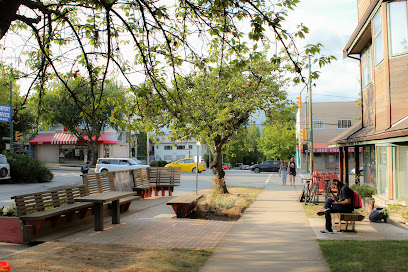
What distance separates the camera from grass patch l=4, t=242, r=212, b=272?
18.1ft

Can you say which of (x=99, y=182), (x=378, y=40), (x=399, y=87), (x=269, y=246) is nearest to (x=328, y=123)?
(x=378, y=40)

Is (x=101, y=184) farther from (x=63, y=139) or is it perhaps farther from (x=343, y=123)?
(x=343, y=123)

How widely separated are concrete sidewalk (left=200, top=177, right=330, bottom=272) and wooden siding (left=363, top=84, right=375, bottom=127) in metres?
4.73

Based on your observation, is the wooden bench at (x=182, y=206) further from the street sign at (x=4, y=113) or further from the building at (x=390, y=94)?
Result: the street sign at (x=4, y=113)

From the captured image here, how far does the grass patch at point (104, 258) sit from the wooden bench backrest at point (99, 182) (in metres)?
3.35

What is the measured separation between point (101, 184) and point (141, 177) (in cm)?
427

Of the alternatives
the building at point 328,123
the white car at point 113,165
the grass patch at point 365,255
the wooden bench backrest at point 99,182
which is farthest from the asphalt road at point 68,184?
the building at point 328,123

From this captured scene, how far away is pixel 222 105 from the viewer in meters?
15.1

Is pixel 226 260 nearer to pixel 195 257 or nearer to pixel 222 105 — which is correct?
pixel 195 257

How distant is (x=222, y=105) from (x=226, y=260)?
9.60 meters

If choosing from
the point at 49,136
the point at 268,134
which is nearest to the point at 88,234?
the point at 49,136

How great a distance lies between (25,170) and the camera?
23.7 meters

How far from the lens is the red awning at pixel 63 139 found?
156 ft

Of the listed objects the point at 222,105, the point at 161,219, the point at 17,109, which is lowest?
the point at 161,219
